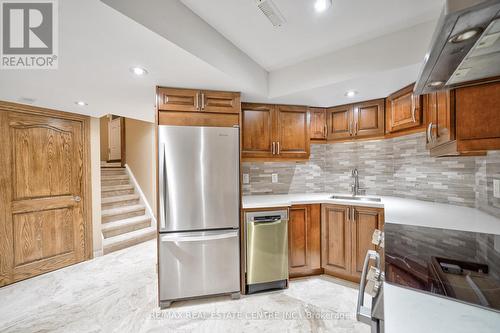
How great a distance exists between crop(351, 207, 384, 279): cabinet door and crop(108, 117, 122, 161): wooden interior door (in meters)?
5.54

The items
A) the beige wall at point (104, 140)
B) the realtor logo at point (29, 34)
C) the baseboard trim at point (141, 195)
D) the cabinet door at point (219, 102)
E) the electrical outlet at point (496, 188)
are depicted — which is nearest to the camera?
the realtor logo at point (29, 34)

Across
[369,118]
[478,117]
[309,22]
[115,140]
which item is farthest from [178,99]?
[115,140]

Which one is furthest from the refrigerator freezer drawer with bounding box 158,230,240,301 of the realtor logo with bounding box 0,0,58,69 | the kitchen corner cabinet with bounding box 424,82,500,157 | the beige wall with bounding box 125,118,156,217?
the beige wall with bounding box 125,118,156,217

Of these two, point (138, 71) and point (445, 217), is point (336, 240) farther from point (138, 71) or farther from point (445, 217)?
point (138, 71)

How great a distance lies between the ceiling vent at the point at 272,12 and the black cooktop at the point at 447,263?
1.59 meters

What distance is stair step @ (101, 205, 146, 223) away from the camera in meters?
3.66

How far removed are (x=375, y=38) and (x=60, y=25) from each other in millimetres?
2210

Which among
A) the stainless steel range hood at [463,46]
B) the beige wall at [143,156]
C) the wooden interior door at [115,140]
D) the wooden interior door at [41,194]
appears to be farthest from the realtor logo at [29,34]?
the wooden interior door at [115,140]

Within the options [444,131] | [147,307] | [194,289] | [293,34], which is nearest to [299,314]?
[194,289]

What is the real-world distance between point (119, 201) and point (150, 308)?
2.75m

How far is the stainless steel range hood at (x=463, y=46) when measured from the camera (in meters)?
0.47

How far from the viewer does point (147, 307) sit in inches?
78.2

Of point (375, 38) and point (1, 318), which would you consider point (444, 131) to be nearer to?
point (375, 38)

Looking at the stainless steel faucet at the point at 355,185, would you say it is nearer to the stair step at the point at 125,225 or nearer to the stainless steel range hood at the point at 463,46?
the stainless steel range hood at the point at 463,46
